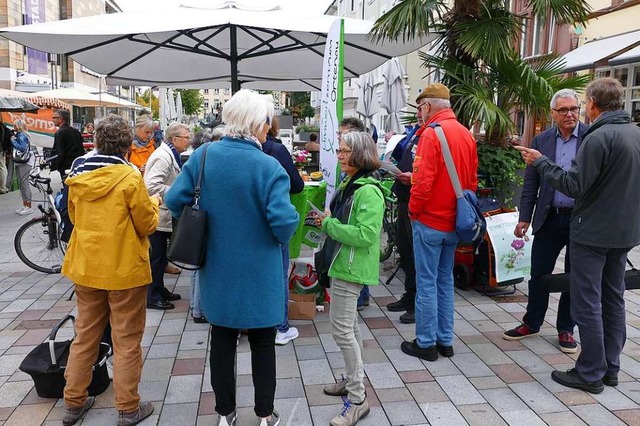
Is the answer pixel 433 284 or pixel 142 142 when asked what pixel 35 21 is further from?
pixel 433 284

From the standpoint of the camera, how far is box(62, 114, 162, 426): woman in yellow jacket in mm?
2855

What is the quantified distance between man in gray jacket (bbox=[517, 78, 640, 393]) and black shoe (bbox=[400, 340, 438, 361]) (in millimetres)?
813

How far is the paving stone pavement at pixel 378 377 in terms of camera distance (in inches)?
124

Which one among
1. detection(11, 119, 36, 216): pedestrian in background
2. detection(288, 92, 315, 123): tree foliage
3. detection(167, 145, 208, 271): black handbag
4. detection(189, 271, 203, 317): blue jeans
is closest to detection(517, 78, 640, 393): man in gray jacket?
detection(167, 145, 208, 271): black handbag

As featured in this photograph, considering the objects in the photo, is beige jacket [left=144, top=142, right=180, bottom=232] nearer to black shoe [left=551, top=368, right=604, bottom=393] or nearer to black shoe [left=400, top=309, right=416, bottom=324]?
black shoe [left=400, top=309, right=416, bottom=324]

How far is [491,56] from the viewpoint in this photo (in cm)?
558

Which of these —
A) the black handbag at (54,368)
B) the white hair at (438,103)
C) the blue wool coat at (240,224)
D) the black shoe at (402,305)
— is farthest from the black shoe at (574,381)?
the black handbag at (54,368)

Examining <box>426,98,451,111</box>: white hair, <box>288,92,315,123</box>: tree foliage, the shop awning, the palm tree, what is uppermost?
<box>288,92,315,123</box>: tree foliage

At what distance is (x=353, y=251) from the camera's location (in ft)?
9.89

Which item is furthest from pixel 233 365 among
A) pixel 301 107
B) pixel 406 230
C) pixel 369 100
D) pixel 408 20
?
pixel 301 107

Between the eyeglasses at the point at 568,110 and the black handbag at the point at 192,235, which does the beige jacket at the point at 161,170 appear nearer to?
the black handbag at the point at 192,235

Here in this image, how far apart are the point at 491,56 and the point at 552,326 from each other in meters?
2.72

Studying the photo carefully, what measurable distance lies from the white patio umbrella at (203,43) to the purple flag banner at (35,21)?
25.9 m

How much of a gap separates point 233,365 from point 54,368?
121cm
